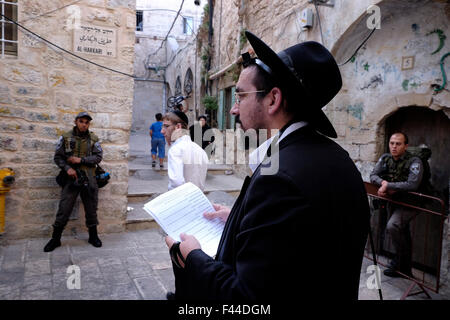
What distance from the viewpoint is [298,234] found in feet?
2.91

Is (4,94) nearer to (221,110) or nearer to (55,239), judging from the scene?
(55,239)

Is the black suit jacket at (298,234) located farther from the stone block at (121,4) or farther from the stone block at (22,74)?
the stone block at (121,4)

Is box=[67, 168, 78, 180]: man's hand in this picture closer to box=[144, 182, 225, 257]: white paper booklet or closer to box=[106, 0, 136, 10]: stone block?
box=[106, 0, 136, 10]: stone block

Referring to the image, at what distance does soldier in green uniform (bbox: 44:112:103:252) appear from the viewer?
13.7 ft

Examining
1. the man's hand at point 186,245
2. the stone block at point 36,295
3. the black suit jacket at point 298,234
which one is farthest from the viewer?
the stone block at point 36,295

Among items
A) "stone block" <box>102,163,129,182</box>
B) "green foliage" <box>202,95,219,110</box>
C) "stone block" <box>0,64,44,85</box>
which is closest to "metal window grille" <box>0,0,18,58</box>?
"stone block" <box>0,64,44,85</box>

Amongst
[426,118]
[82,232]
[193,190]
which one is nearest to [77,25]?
[82,232]

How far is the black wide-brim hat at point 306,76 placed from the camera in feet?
3.49

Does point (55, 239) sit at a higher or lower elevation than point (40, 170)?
lower

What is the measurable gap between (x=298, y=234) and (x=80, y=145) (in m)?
4.01

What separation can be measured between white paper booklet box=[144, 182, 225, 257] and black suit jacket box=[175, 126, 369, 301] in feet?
1.13

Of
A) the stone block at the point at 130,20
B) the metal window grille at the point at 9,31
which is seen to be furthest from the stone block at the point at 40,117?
the stone block at the point at 130,20

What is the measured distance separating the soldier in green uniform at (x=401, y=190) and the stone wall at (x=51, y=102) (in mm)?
3755

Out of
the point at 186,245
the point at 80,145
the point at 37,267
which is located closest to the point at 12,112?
the point at 80,145
